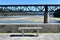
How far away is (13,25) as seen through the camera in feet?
36.7

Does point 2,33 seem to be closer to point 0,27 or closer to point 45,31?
point 0,27

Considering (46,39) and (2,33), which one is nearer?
(46,39)

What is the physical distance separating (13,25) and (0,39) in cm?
250

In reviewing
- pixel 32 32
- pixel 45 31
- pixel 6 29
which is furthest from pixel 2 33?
pixel 45 31

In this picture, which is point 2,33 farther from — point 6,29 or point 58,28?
point 58,28

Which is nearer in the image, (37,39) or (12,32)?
(37,39)

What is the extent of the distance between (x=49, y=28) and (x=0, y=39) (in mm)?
3852

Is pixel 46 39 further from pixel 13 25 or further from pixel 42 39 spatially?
pixel 13 25

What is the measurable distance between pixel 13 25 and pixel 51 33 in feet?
8.71

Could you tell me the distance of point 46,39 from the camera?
29.0ft

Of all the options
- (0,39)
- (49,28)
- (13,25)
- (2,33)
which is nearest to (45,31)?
(49,28)

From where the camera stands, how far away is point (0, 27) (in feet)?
36.9

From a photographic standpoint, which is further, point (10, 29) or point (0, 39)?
point (10, 29)

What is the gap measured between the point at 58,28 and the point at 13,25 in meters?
3.11
